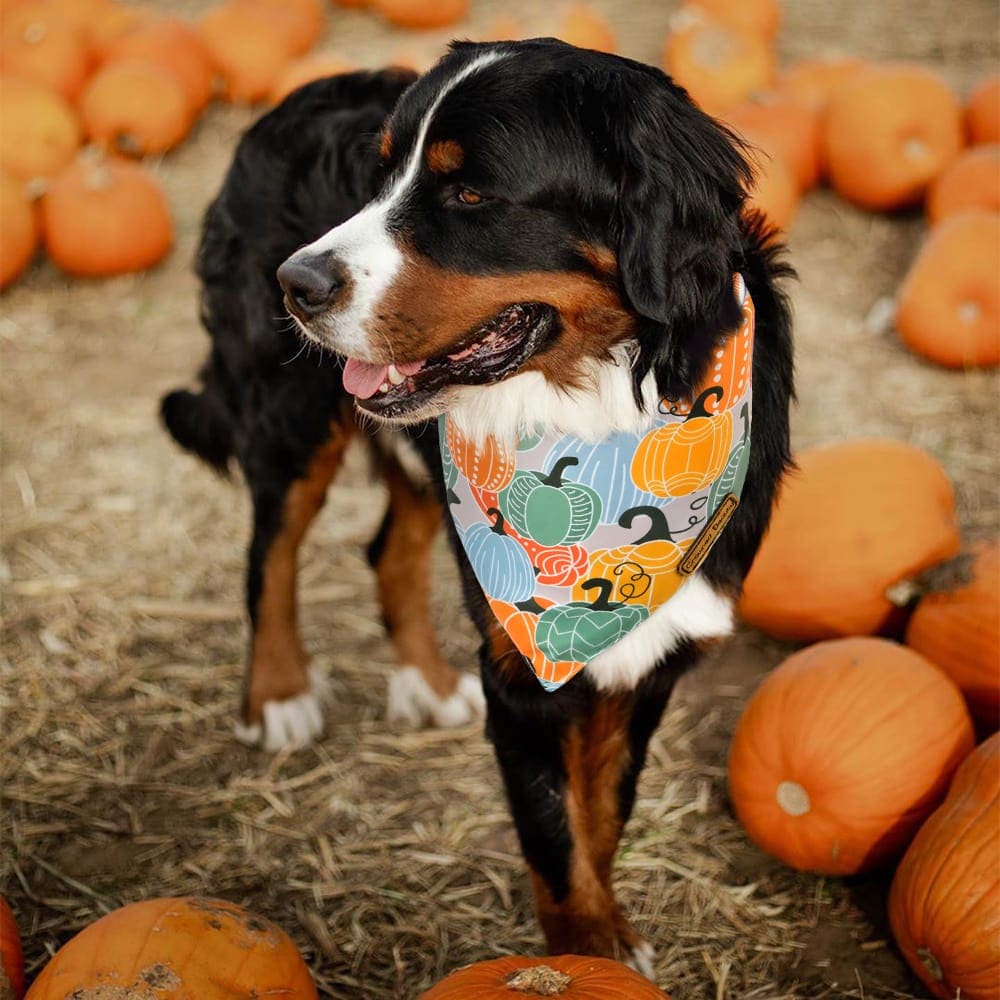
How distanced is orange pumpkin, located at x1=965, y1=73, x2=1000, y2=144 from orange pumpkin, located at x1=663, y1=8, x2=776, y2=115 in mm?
1167

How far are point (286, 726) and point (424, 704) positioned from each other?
42cm

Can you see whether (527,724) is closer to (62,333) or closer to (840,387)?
(840,387)

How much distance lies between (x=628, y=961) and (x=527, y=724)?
24.5 inches

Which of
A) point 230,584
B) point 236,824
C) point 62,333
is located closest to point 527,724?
point 236,824

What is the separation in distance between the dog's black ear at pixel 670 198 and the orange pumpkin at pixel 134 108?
17.8 feet

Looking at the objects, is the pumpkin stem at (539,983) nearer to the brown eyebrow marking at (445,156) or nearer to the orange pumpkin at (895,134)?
the brown eyebrow marking at (445,156)

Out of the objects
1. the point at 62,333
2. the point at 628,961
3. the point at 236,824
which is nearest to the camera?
the point at 628,961

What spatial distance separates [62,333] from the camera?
598cm

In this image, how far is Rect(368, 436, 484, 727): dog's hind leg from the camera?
3.84m

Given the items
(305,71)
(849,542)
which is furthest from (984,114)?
(305,71)

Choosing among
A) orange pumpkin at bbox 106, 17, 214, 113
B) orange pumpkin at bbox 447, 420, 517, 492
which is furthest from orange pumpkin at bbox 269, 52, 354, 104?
orange pumpkin at bbox 447, 420, 517, 492

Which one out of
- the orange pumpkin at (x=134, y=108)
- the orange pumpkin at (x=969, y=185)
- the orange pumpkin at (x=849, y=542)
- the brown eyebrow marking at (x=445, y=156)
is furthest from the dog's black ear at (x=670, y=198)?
the orange pumpkin at (x=134, y=108)

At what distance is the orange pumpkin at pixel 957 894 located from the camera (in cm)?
258

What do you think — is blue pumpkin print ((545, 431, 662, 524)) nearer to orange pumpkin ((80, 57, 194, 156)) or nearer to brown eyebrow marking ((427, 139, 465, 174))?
brown eyebrow marking ((427, 139, 465, 174))
